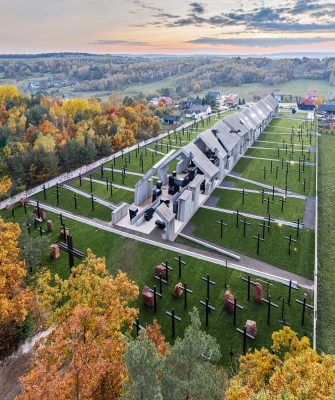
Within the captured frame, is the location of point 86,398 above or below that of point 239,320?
above

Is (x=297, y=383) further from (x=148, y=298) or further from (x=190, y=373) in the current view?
(x=148, y=298)

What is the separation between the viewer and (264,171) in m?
56.2

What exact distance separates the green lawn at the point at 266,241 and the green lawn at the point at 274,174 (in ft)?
47.0

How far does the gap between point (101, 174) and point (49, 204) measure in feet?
41.4

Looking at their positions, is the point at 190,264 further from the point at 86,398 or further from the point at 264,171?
the point at 264,171

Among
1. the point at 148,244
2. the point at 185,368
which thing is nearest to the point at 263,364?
the point at 185,368

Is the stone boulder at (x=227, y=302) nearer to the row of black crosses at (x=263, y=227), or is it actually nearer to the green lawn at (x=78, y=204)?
the row of black crosses at (x=263, y=227)

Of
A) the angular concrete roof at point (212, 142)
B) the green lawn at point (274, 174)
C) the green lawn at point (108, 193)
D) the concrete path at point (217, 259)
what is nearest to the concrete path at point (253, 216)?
the concrete path at point (217, 259)

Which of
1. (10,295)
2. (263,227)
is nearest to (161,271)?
(10,295)

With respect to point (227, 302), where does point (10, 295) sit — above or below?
above

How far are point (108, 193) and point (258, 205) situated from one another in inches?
872

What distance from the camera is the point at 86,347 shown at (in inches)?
687

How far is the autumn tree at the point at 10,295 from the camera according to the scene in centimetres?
2150

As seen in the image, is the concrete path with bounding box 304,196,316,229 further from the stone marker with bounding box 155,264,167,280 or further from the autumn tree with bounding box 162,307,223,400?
the autumn tree with bounding box 162,307,223,400
